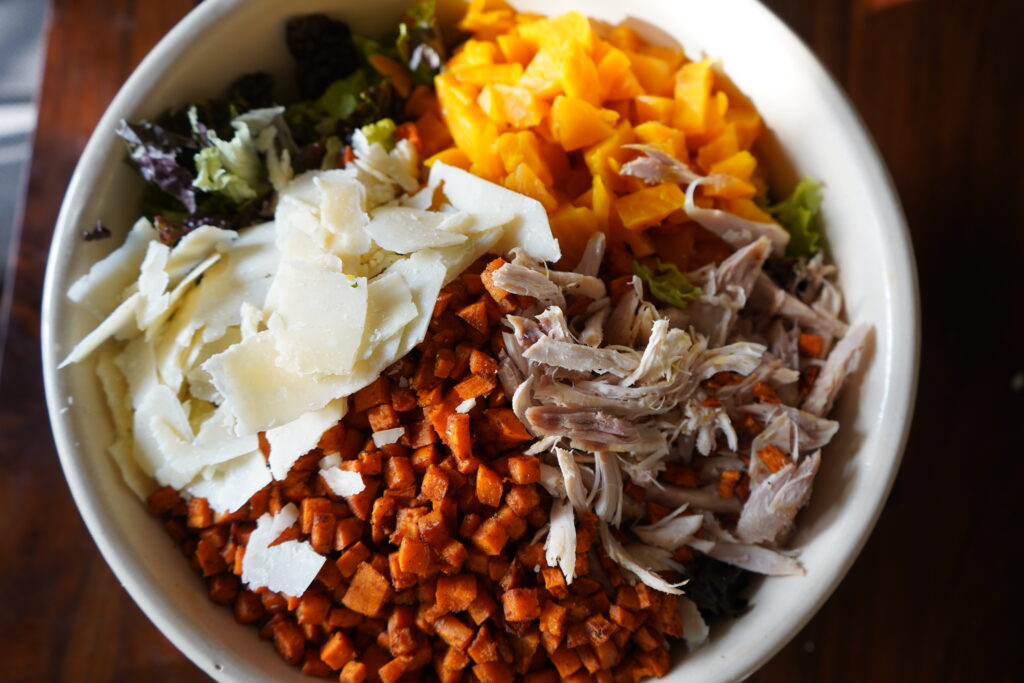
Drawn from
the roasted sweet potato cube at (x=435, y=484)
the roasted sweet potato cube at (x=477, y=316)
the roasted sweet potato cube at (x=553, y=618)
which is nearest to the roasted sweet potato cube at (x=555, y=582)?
the roasted sweet potato cube at (x=553, y=618)

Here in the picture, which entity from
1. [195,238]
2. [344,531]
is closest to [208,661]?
[344,531]

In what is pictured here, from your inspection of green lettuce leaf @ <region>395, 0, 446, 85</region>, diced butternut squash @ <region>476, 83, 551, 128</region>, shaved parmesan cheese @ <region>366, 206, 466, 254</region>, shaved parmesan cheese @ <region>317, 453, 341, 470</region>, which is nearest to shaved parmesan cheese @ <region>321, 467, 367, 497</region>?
shaved parmesan cheese @ <region>317, 453, 341, 470</region>

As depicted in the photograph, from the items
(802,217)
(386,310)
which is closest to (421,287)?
(386,310)

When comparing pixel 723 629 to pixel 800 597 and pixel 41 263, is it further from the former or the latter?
pixel 41 263

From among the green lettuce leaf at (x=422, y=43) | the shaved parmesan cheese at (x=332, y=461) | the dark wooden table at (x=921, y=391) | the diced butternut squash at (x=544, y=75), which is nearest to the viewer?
the shaved parmesan cheese at (x=332, y=461)

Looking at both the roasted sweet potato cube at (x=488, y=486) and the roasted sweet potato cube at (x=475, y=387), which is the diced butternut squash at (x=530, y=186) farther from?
the roasted sweet potato cube at (x=488, y=486)

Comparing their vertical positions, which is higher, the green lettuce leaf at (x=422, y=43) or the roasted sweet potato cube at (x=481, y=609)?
the green lettuce leaf at (x=422, y=43)
